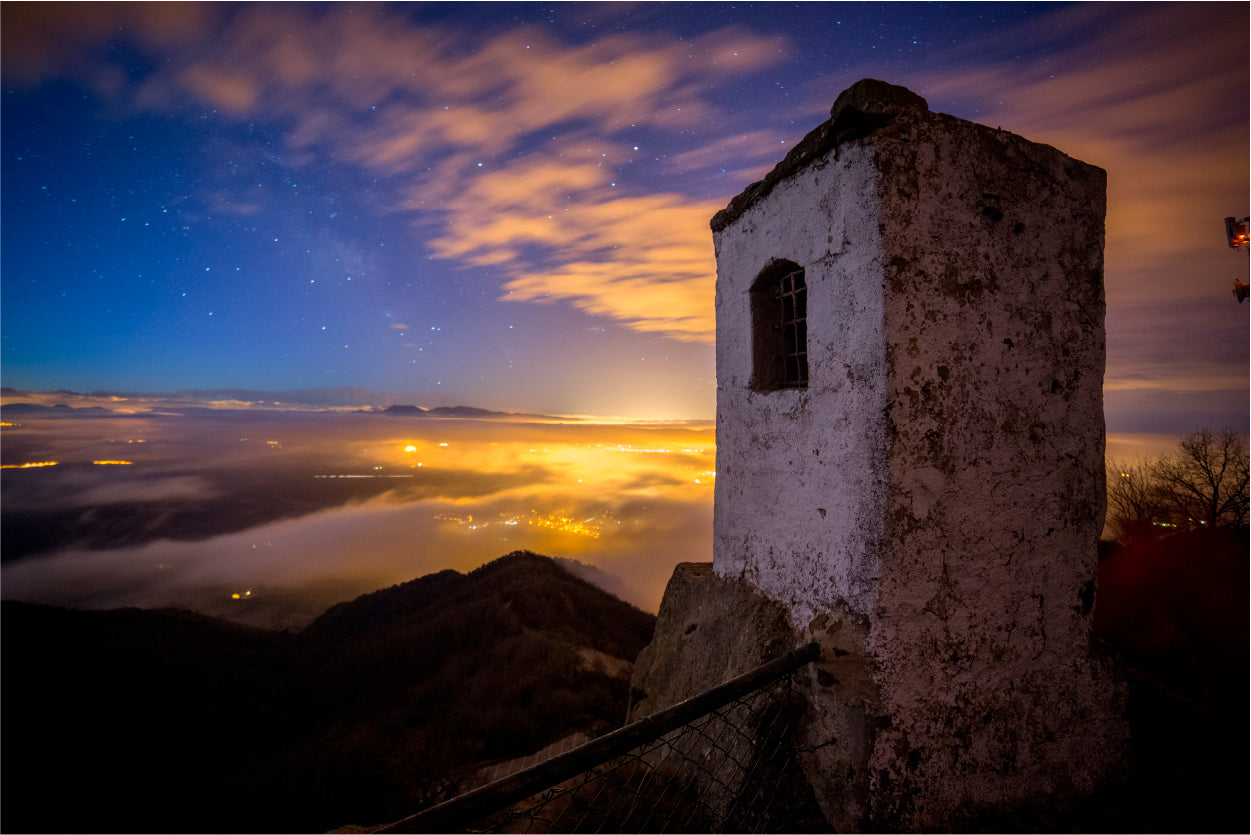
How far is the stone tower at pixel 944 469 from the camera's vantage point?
2.84m

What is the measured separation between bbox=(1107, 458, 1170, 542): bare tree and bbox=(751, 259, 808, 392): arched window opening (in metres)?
31.4

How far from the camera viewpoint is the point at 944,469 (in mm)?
2922

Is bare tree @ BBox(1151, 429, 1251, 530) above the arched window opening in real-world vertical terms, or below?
below

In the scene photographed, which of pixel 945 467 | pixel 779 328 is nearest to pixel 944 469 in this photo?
pixel 945 467

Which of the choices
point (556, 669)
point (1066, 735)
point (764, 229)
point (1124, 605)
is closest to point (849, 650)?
point (1066, 735)

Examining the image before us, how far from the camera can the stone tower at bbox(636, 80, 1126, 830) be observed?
2840 mm

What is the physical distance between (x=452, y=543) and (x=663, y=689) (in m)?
135

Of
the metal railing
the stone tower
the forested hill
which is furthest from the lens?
the forested hill

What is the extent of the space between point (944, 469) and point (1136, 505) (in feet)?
115

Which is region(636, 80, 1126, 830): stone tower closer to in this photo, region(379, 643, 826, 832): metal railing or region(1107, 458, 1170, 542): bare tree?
region(379, 643, 826, 832): metal railing

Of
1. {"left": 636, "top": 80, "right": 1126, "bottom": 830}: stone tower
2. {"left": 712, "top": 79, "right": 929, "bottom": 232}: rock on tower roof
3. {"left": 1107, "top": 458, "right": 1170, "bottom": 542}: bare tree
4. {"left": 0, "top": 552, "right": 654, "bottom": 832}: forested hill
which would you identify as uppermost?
{"left": 712, "top": 79, "right": 929, "bottom": 232}: rock on tower roof

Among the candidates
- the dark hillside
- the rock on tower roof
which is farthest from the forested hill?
the rock on tower roof

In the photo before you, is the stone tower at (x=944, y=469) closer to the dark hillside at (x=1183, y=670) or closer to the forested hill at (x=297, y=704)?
the dark hillside at (x=1183, y=670)

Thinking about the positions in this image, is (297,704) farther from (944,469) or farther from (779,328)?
(944,469)
